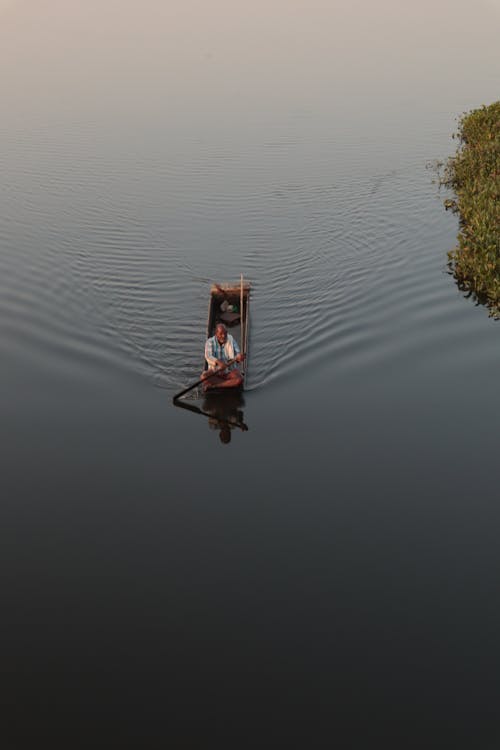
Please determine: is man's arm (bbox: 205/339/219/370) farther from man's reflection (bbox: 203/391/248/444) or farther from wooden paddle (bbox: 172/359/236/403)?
man's reflection (bbox: 203/391/248/444)

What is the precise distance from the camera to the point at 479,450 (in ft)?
48.1

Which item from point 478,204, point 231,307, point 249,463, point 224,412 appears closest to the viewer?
point 249,463

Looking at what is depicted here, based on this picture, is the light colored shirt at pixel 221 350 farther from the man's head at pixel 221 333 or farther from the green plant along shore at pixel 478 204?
the green plant along shore at pixel 478 204

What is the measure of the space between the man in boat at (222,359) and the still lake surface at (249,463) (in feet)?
2.68

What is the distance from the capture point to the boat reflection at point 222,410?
15.8 metres

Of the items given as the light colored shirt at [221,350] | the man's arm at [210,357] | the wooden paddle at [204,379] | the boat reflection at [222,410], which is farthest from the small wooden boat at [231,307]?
the wooden paddle at [204,379]

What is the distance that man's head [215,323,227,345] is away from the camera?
15969 mm

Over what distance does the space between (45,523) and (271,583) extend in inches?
162

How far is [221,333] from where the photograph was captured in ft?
52.5

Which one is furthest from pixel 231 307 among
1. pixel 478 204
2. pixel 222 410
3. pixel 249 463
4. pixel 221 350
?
pixel 478 204

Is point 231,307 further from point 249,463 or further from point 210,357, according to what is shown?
point 249,463

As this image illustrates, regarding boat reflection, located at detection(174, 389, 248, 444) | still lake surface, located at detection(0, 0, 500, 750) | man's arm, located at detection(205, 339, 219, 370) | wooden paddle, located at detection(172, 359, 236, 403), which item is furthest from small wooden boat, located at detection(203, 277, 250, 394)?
wooden paddle, located at detection(172, 359, 236, 403)

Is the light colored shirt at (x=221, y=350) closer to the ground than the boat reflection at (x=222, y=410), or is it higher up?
higher up

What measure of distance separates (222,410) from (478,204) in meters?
13.4
